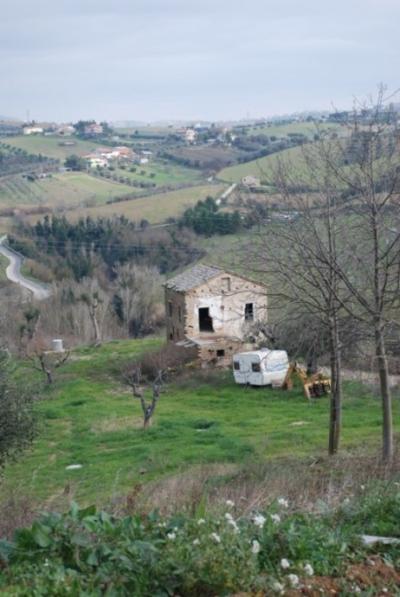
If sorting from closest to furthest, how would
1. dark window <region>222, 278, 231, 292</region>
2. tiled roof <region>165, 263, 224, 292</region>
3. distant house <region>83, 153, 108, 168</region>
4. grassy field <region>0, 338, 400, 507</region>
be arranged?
grassy field <region>0, 338, 400, 507</region> → dark window <region>222, 278, 231, 292</region> → tiled roof <region>165, 263, 224, 292</region> → distant house <region>83, 153, 108, 168</region>

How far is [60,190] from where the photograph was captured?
329 ft

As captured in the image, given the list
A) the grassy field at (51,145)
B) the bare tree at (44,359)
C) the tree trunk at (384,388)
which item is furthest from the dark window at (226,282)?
the grassy field at (51,145)

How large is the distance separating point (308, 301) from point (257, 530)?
1005cm

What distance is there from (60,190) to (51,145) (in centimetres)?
3485

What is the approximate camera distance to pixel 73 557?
543cm

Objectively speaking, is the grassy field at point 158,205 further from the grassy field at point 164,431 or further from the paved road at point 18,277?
the grassy field at point 164,431

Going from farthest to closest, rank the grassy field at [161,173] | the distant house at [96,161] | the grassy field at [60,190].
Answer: the distant house at [96,161], the grassy field at [161,173], the grassy field at [60,190]

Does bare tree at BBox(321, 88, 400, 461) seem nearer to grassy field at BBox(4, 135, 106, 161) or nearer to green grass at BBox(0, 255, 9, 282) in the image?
green grass at BBox(0, 255, 9, 282)

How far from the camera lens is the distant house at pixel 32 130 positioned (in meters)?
152

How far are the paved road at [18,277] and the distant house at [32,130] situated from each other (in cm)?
8410

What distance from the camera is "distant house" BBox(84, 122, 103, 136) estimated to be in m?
159

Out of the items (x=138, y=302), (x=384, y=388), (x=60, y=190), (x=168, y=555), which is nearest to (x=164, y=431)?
(x=384, y=388)

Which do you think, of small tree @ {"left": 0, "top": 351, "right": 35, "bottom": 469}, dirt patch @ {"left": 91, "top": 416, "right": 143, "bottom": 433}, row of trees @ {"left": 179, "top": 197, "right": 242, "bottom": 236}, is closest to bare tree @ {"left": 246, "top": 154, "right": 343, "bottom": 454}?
small tree @ {"left": 0, "top": 351, "right": 35, "bottom": 469}

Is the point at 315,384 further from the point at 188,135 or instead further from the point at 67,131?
the point at 67,131
